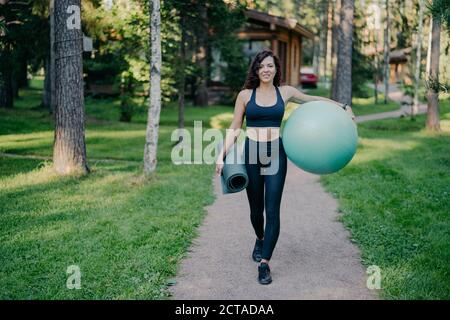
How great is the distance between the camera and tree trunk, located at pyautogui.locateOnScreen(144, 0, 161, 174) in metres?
8.32

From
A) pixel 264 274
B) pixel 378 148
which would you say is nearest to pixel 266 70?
pixel 264 274

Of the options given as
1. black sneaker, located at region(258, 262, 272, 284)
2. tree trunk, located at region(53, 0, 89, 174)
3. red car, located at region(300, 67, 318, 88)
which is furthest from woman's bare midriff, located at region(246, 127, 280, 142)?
red car, located at region(300, 67, 318, 88)

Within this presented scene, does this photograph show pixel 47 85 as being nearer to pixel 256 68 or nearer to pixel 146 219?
pixel 146 219

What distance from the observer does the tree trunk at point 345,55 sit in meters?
13.9

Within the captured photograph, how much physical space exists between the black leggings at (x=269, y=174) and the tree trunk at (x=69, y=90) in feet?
16.6

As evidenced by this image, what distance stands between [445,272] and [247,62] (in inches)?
763

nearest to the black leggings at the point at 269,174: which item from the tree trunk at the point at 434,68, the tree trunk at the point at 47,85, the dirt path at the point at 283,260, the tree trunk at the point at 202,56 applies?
the dirt path at the point at 283,260

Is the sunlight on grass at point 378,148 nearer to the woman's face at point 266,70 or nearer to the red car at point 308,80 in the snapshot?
the woman's face at point 266,70

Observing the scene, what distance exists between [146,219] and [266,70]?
2864mm

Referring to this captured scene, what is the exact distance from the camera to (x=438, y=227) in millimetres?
6168

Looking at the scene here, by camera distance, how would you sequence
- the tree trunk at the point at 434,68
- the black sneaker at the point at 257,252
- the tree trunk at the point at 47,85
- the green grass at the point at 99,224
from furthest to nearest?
the tree trunk at the point at 47,85 < the tree trunk at the point at 434,68 < the black sneaker at the point at 257,252 < the green grass at the point at 99,224

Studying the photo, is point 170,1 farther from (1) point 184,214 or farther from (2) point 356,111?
(2) point 356,111

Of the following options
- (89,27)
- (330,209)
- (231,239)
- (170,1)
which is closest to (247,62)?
(89,27)
